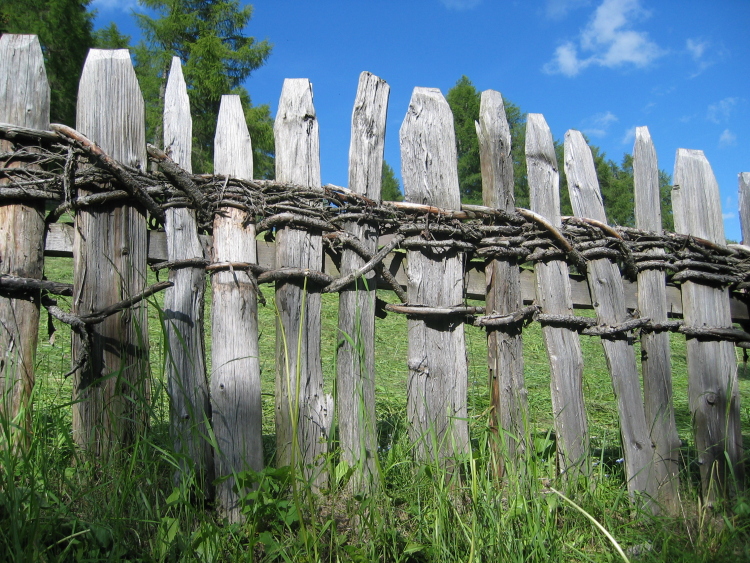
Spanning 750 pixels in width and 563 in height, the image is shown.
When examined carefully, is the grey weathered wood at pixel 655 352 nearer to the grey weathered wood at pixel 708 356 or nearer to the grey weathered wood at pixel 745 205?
the grey weathered wood at pixel 708 356

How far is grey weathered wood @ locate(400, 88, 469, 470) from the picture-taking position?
2465 millimetres

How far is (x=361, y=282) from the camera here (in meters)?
2.44

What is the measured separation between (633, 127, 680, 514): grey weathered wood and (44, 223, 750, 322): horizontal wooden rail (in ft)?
0.33

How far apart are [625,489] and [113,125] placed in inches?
108

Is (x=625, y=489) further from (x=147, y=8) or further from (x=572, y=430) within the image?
(x=147, y=8)

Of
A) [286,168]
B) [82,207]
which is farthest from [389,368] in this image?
[82,207]

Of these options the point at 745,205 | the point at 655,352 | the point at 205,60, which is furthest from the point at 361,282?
the point at 205,60

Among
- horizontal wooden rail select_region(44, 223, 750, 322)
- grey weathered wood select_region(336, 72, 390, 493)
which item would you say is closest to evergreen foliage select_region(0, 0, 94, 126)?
horizontal wooden rail select_region(44, 223, 750, 322)

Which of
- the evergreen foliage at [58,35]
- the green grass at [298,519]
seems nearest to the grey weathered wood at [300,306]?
the green grass at [298,519]

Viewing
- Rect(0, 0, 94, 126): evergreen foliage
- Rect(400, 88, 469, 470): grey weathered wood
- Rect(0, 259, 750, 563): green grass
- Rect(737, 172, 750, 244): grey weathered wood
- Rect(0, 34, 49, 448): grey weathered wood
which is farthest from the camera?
Rect(0, 0, 94, 126): evergreen foliage

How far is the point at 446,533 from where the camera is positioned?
6.11 feet

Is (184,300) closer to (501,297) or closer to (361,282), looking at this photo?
(361,282)

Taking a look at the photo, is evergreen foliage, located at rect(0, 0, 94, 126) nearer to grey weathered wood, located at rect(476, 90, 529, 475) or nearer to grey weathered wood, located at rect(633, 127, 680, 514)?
grey weathered wood, located at rect(476, 90, 529, 475)

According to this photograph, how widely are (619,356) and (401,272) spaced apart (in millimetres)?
1190
